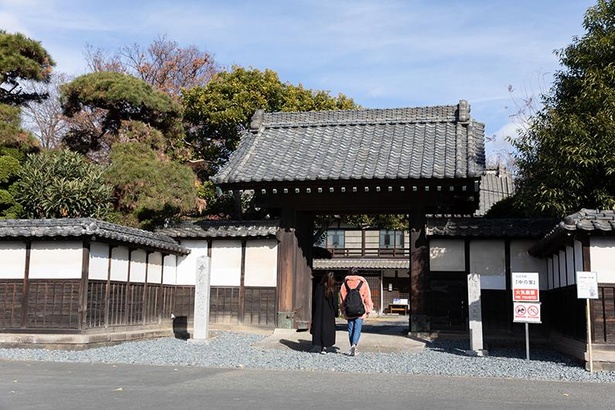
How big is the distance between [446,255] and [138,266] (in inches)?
322

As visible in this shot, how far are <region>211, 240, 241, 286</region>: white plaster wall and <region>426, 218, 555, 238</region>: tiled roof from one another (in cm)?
572

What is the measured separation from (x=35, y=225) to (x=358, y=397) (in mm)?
9498

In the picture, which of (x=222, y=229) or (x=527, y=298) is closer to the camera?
(x=527, y=298)

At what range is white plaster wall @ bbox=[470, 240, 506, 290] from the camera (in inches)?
635

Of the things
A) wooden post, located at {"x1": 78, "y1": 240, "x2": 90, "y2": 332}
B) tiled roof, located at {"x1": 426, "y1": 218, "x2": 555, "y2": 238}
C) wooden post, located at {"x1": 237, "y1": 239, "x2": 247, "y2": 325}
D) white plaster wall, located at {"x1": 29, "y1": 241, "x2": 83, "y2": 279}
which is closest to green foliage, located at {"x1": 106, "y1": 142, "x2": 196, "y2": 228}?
wooden post, located at {"x1": 237, "y1": 239, "x2": 247, "y2": 325}

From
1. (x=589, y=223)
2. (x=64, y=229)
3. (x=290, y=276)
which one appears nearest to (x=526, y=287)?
(x=589, y=223)

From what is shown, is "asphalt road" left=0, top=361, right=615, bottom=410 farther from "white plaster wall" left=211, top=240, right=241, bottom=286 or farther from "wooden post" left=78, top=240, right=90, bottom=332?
"white plaster wall" left=211, top=240, right=241, bottom=286

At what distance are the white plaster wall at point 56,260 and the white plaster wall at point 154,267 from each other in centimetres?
311

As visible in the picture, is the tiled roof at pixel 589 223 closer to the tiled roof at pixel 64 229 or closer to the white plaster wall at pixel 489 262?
→ the white plaster wall at pixel 489 262

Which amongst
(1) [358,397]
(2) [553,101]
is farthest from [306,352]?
(2) [553,101]

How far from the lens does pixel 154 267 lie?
17344 millimetres

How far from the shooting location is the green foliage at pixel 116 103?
20.3 meters

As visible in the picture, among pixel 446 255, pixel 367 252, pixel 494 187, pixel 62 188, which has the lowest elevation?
pixel 446 255

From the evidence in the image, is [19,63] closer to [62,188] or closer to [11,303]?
[62,188]
